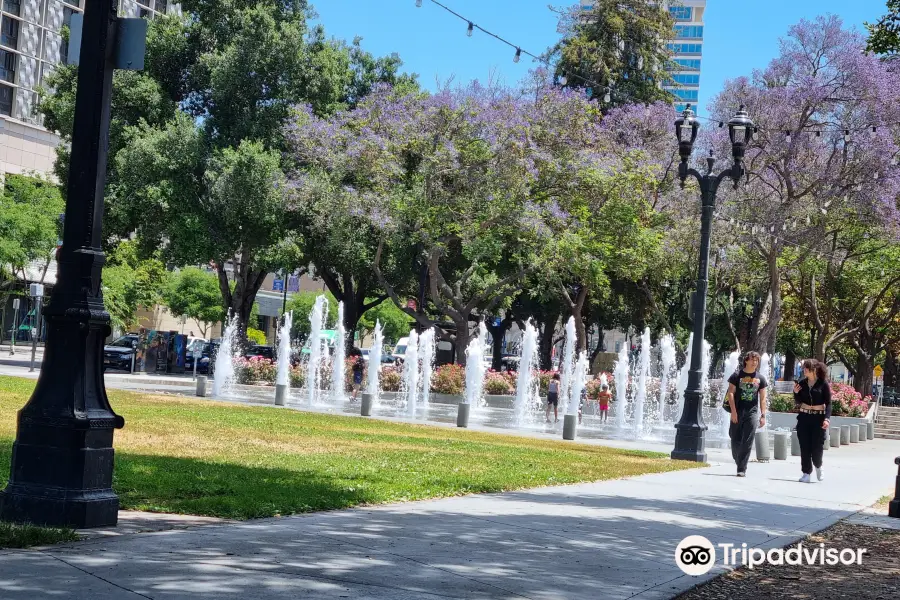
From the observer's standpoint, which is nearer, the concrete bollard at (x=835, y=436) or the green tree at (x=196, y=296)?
the concrete bollard at (x=835, y=436)

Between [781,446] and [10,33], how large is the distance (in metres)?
64.9

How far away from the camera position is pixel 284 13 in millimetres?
40938

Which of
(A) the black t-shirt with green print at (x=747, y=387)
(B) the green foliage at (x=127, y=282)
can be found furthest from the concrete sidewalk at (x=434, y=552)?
(B) the green foliage at (x=127, y=282)

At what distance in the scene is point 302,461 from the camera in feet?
40.7

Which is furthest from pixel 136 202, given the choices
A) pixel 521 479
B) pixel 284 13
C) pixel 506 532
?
pixel 506 532

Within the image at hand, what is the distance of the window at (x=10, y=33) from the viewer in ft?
230

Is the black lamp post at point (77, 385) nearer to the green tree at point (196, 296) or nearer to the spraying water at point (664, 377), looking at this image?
the spraying water at point (664, 377)

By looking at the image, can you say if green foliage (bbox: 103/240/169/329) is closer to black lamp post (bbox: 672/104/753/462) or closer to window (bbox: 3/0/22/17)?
window (bbox: 3/0/22/17)

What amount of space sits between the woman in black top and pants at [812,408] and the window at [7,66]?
218 ft

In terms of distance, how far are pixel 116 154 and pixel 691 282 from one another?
23802mm

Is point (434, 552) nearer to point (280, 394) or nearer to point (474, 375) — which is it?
point (280, 394)

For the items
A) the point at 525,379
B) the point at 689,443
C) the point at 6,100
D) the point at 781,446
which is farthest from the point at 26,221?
the point at 781,446

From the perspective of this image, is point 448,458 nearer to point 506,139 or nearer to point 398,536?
point 398,536

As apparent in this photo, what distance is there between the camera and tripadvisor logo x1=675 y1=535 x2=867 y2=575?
7.46m
